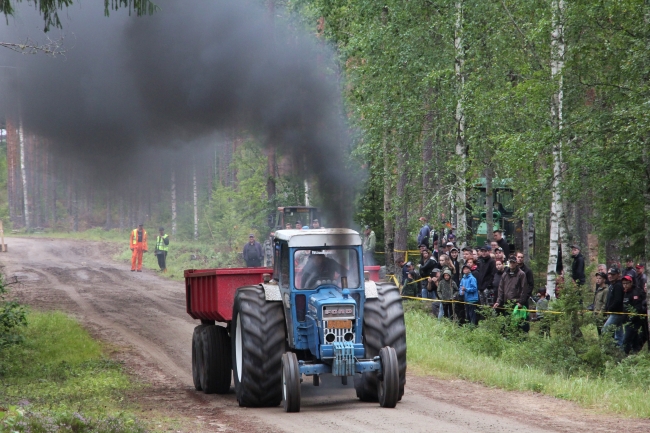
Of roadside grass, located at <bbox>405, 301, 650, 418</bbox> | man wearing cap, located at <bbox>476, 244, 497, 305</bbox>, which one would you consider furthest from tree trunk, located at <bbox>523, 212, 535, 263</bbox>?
roadside grass, located at <bbox>405, 301, 650, 418</bbox>

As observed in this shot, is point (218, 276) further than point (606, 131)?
No

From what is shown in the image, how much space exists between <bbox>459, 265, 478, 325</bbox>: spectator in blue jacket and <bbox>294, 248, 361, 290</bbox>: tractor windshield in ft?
22.6

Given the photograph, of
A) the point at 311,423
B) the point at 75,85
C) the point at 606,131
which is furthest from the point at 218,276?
the point at 606,131

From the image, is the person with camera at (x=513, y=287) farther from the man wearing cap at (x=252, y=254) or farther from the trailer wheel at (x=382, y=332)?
the man wearing cap at (x=252, y=254)

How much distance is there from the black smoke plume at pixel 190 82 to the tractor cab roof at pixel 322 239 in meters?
2.30

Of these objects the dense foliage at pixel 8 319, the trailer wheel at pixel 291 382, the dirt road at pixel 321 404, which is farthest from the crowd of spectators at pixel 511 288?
the dense foliage at pixel 8 319

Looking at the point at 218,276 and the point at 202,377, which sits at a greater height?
the point at 218,276

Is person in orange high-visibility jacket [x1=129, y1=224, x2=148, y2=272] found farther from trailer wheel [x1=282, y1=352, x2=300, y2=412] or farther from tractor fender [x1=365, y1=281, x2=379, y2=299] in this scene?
trailer wheel [x1=282, y1=352, x2=300, y2=412]

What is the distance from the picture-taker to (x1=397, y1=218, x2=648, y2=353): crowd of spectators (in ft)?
44.7

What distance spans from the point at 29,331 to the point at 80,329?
1.01 metres

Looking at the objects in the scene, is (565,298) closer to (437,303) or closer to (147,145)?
(437,303)

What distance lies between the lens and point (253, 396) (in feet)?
30.3

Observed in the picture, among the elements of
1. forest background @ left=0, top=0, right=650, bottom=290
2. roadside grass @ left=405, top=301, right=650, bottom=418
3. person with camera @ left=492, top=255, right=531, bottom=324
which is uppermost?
forest background @ left=0, top=0, right=650, bottom=290

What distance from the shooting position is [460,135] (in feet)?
66.6
